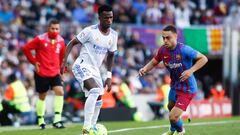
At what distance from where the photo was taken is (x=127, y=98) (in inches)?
973

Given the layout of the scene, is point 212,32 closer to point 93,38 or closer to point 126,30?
point 126,30

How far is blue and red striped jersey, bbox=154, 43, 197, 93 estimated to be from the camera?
12898 mm

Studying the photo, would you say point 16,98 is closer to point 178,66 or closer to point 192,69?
point 178,66

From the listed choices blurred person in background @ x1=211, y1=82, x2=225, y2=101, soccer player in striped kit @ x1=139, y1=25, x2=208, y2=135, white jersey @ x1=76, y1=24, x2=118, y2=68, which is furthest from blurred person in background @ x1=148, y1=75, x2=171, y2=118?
soccer player in striped kit @ x1=139, y1=25, x2=208, y2=135

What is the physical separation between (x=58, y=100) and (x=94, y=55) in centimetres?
289

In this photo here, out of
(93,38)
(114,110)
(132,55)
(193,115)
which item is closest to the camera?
(93,38)

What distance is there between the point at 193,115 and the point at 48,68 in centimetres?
1108

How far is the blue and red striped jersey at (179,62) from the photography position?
12.9 m

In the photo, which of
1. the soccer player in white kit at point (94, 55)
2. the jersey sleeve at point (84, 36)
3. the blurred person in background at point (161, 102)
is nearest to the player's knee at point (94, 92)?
the soccer player in white kit at point (94, 55)

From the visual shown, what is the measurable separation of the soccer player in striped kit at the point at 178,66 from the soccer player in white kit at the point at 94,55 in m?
0.92

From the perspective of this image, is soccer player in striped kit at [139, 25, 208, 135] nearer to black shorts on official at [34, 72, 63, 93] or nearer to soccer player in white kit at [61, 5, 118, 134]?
soccer player in white kit at [61, 5, 118, 134]

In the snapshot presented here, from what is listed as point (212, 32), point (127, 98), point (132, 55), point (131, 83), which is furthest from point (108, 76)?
point (212, 32)

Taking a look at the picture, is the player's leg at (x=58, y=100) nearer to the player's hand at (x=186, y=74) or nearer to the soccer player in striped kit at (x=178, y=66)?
the soccer player in striped kit at (x=178, y=66)

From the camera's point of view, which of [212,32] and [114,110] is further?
[212,32]
